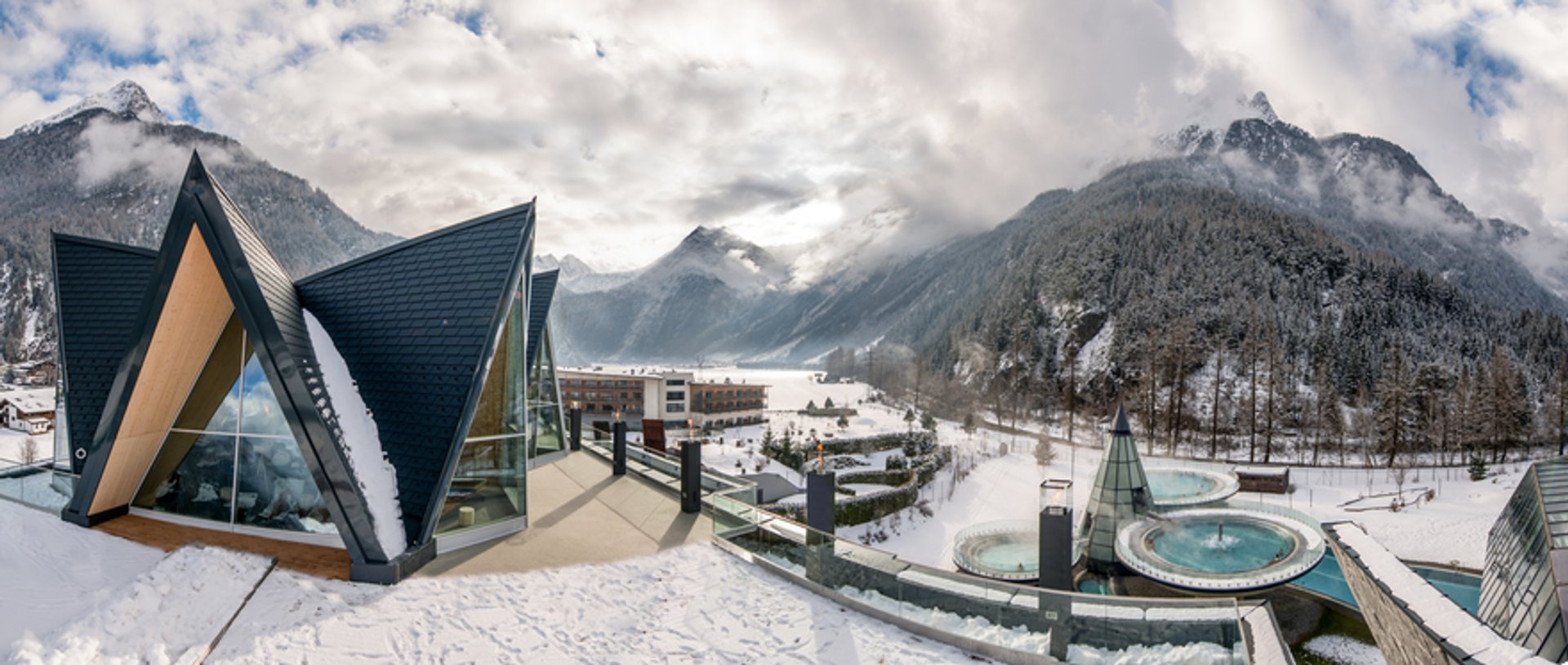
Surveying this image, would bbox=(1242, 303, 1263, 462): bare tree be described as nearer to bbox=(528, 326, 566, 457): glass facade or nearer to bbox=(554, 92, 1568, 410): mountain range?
bbox=(554, 92, 1568, 410): mountain range

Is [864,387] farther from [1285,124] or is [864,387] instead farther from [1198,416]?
[1285,124]

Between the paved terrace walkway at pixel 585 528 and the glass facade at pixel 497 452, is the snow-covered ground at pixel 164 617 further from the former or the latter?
the glass facade at pixel 497 452

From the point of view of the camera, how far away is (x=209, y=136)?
594ft

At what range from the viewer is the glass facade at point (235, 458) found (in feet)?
34.2

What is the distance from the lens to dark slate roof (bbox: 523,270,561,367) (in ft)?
63.4

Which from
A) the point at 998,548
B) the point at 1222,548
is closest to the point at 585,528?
the point at 998,548

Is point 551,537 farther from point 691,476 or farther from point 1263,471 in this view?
point 1263,471

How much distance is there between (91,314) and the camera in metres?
13.7

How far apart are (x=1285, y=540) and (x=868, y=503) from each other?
20581 mm

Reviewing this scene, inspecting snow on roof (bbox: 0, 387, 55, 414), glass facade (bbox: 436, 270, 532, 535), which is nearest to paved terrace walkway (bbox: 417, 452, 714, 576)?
glass facade (bbox: 436, 270, 532, 535)

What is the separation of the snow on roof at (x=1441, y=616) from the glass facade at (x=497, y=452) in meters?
12.9

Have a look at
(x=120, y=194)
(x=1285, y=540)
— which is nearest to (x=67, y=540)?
(x=1285, y=540)

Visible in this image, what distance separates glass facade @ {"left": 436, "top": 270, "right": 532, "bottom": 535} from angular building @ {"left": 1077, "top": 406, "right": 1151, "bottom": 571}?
716 inches

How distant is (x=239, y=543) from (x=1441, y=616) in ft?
54.3
